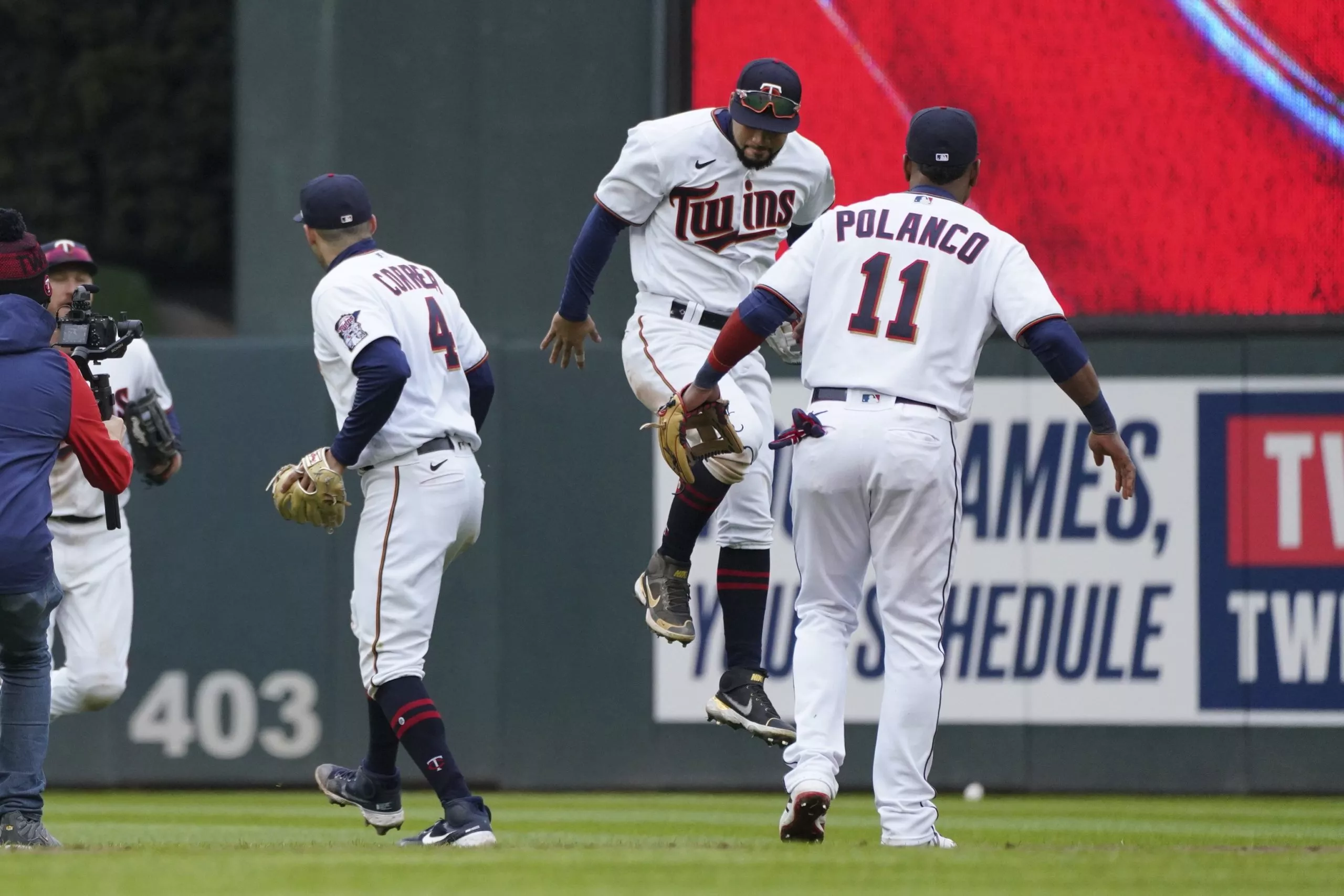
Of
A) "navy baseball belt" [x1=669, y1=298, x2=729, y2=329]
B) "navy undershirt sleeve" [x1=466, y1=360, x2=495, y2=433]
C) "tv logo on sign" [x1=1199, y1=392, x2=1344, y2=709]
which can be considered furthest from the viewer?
"tv logo on sign" [x1=1199, y1=392, x2=1344, y2=709]

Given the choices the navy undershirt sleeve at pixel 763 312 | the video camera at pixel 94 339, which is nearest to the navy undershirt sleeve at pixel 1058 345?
the navy undershirt sleeve at pixel 763 312

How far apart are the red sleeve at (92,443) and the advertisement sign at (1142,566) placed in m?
3.92

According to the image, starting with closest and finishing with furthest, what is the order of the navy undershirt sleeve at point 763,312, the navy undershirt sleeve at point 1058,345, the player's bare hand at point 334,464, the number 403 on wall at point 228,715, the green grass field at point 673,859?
the green grass field at point 673,859 < the navy undershirt sleeve at point 1058,345 < the navy undershirt sleeve at point 763,312 < the player's bare hand at point 334,464 < the number 403 on wall at point 228,715

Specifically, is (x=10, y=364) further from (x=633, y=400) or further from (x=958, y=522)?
(x=633, y=400)

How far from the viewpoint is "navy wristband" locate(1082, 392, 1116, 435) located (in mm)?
5492

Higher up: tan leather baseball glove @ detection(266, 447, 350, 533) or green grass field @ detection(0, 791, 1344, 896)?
tan leather baseball glove @ detection(266, 447, 350, 533)

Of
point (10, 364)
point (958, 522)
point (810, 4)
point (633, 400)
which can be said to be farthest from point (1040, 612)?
point (10, 364)

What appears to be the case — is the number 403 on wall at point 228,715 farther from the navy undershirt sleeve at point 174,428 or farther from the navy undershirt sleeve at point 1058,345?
the navy undershirt sleeve at point 1058,345

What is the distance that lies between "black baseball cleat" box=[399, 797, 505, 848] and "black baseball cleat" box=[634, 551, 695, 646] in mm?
758

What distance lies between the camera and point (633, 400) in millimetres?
9508

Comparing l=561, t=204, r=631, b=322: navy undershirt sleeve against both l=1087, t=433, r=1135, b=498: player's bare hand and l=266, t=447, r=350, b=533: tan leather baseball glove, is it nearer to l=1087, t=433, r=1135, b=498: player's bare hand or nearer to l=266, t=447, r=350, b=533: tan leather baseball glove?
l=266, t=447, r=350, b=533: tan leather baseball glove

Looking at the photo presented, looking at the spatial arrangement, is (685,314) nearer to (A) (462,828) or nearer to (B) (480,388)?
(B) (480,388)

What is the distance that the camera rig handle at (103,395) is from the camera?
5.98 meters

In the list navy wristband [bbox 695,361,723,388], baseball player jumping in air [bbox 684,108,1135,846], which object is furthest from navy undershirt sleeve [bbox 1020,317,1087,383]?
navy wristband [bbox 695,361,723,388]
